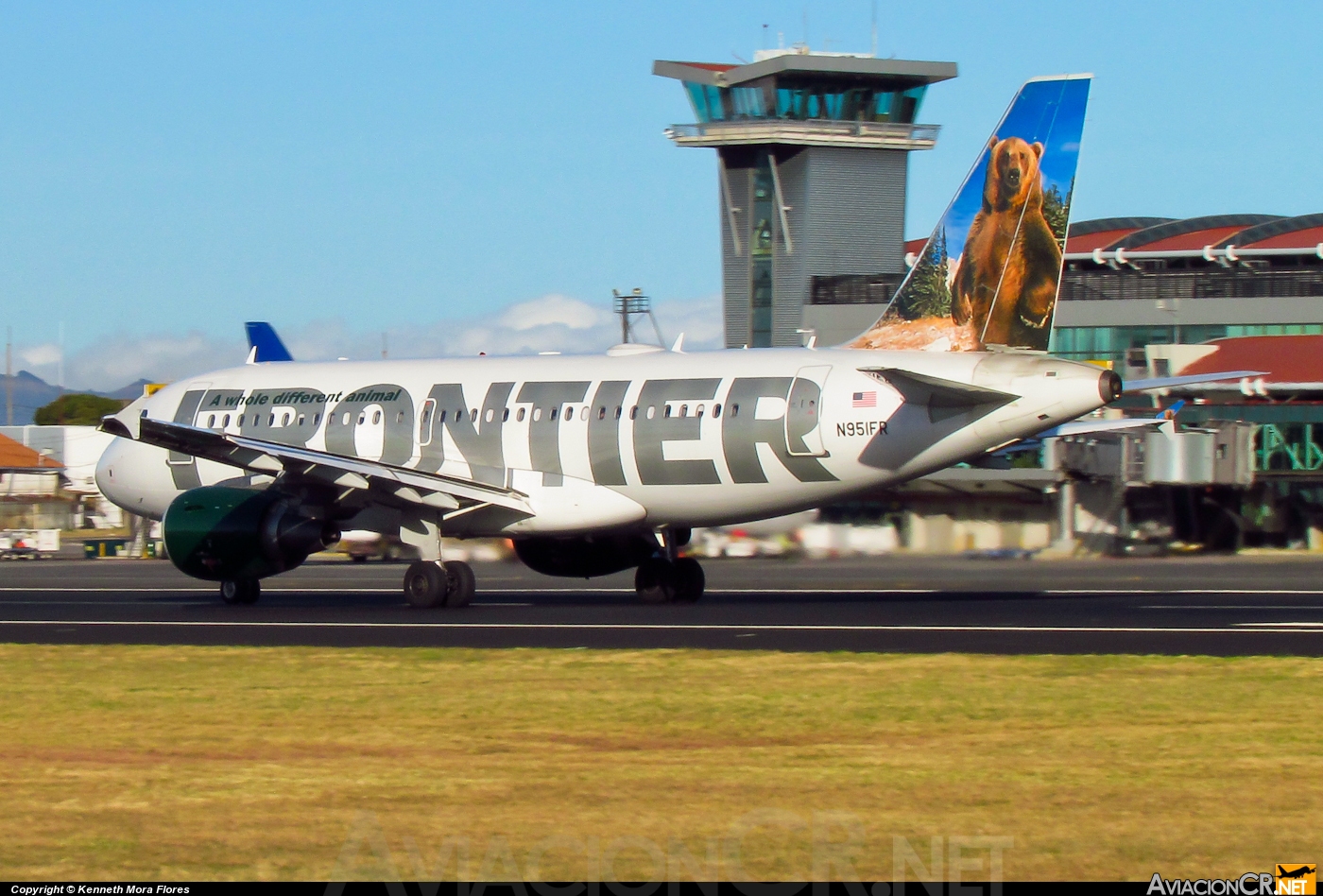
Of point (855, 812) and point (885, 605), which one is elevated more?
point (855, 812)

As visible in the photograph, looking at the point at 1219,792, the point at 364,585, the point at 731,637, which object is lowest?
the point at 364,585

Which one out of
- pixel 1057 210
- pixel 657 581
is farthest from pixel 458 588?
pixel 1057 210

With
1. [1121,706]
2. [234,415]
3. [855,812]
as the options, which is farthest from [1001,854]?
[234,415]

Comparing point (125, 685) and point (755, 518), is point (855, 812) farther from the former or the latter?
point (755, 518)

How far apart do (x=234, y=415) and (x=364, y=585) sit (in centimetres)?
620

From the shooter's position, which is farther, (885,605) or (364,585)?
(364,585)

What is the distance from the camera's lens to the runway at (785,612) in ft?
62.1

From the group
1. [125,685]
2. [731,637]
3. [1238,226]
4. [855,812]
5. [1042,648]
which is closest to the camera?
[855,812]

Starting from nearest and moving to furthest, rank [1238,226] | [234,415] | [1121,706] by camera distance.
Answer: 1. [1121,706]
2. [234,415]
3. [1238,226]

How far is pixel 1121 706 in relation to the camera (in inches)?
503

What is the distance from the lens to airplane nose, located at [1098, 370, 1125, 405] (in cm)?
2172

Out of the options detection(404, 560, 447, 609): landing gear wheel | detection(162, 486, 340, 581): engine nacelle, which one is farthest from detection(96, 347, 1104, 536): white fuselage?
detection(162, 486, 340, 581): engine nacelle

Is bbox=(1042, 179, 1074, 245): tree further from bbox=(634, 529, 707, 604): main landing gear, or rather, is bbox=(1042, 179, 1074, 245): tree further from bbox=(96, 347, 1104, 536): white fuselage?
bbox=(634, 529, 707, 604): main landing gear

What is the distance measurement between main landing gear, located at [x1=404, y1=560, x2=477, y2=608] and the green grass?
342 inches
